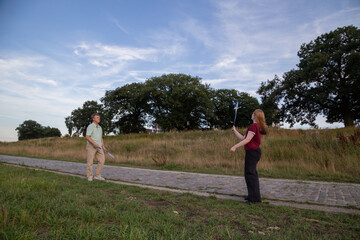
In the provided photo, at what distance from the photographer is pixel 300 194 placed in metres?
5.81

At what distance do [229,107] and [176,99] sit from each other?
2222 cm

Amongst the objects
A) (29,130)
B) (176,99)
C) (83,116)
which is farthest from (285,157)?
(29,130)

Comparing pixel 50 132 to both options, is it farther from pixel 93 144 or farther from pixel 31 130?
pixel 93 144

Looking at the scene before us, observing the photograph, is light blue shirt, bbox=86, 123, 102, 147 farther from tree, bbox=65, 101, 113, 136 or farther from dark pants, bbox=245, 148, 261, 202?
tree, bbox=65, 101, 113, 136

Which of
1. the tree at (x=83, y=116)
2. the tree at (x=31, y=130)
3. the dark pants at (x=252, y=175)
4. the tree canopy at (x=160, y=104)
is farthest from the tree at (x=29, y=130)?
the dark pants at (x=252, y=175)

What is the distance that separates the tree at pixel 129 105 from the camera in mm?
45500

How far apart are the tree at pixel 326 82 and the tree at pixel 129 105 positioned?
2287 centimetres

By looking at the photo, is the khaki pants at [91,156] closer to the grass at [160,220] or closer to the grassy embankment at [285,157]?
the grass at [160,220]

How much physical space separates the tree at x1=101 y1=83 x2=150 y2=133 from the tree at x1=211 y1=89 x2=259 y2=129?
20.5m

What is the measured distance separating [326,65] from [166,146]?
23.1m

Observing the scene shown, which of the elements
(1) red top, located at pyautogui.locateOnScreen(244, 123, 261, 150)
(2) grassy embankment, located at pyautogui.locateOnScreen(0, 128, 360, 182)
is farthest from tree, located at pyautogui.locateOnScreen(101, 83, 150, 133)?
(1) red top, located at pyautogui.locateOnScreen(244, 123, 261, 150)

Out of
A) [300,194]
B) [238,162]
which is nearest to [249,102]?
[238,162]

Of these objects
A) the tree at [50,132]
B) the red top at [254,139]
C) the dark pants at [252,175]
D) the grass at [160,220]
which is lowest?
the grass at [160,220]

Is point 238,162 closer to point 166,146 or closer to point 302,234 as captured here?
point 166,146
